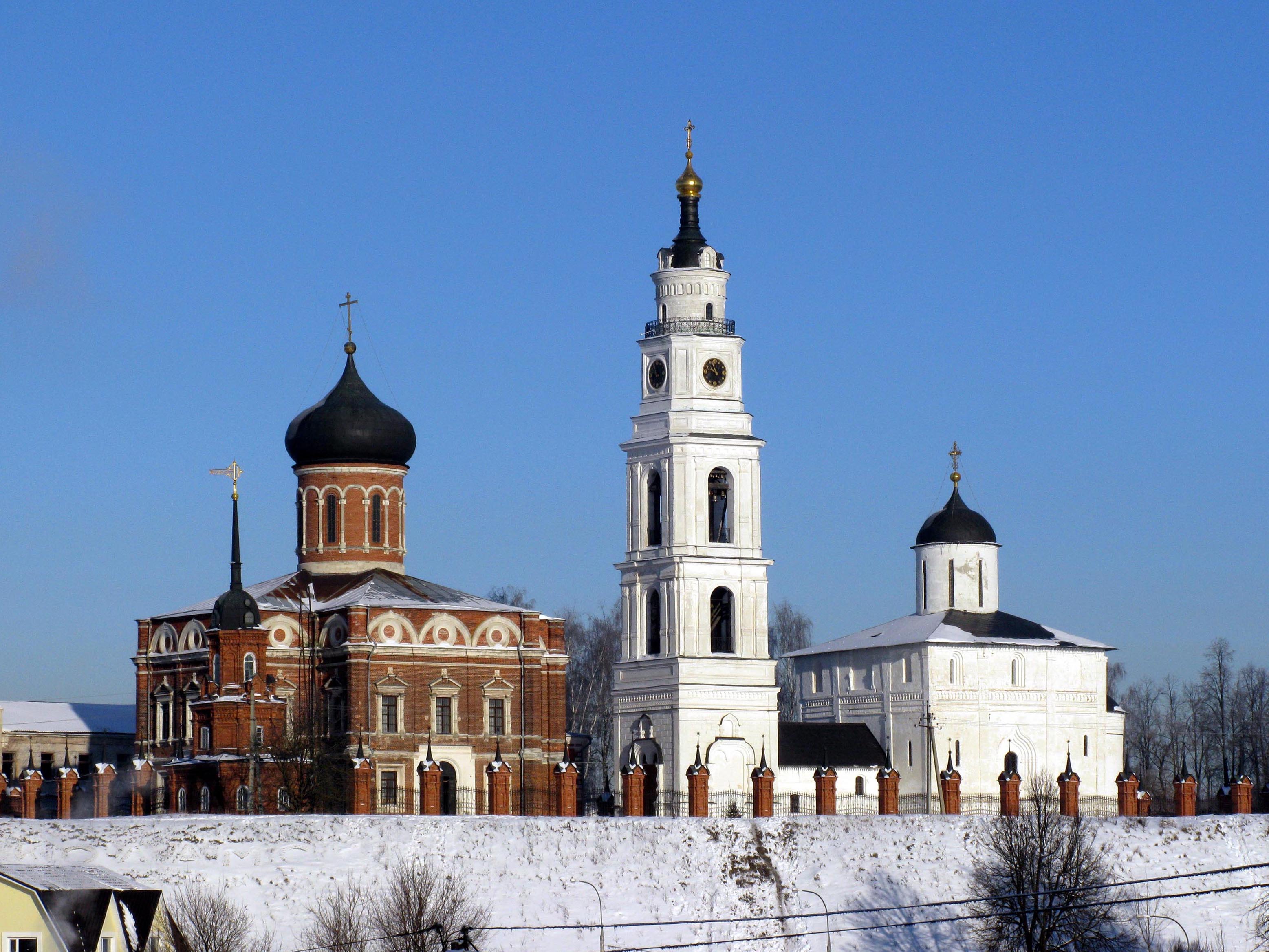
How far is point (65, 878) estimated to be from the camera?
4062 cm

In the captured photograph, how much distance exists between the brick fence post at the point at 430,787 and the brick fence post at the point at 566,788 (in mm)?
2216

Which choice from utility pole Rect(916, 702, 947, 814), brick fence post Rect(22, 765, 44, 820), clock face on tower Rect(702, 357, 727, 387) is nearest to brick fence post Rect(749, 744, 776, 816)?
utility pole Rect(916, 702, 947, 814)

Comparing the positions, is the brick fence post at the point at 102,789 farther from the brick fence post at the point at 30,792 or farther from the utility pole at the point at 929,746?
the utility pole at the point at 929,746

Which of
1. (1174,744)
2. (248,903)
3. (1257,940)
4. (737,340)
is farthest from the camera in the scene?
(1174,744)

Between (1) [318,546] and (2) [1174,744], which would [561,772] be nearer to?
(1) [318,546]

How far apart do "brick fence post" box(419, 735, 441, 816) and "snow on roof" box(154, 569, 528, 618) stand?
22.7 ft

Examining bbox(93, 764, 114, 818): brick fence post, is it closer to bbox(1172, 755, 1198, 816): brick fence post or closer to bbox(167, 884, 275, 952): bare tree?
bbox(167, 884, 275, 952): bare tree

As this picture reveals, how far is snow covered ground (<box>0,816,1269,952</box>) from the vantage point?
4672 cm

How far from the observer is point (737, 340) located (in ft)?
209

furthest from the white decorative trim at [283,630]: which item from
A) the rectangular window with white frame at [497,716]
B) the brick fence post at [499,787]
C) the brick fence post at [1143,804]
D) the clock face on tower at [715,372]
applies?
the brick fence post at [1143,804]

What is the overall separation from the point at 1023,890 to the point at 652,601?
18.6m

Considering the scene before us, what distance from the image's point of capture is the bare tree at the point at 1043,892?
45844 mm

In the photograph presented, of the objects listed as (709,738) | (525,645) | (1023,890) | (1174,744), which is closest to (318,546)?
(525,645)

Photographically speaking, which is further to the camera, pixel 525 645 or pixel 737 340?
pixel 737 340
